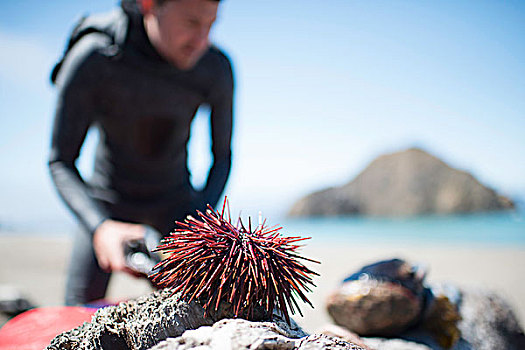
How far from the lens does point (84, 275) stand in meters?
2.78

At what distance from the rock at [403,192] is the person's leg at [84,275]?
29620mm

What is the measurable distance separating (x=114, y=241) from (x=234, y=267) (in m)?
0.66

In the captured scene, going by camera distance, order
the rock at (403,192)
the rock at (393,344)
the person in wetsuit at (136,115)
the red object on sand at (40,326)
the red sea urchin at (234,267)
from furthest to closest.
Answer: the rock at (403,192) → the rock at (393,344) → the person in wetsuit at (136,115) → the red object on sand at (40,326) → the red sea urchin at (234,267)

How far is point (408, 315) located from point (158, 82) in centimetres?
223

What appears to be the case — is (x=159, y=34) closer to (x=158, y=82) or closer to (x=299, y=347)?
(x=158, y=82)

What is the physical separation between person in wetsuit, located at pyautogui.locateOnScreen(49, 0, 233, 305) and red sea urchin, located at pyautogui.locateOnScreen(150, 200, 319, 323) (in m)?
0.70

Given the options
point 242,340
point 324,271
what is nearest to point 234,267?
point 242,340

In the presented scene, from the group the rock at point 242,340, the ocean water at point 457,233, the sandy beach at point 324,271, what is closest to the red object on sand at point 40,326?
the rock at point 242,340

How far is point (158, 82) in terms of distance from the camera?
8.62 feet

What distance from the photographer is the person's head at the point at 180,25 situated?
211 centimetres

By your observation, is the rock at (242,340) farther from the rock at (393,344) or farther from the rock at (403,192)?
the rock at (403,192)

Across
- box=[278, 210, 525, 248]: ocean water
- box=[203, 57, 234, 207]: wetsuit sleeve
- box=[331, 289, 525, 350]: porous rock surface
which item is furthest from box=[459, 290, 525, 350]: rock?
box=[278, 210, 525, 248]: ocean water

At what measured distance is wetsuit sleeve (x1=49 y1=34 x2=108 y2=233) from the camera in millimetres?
2252

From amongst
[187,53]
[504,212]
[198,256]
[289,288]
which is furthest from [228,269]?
[504,212]
